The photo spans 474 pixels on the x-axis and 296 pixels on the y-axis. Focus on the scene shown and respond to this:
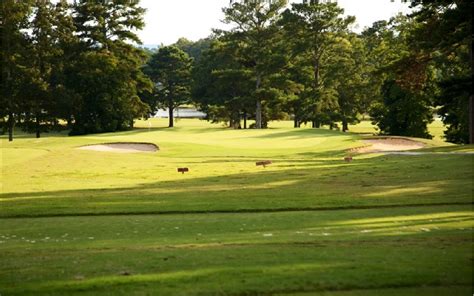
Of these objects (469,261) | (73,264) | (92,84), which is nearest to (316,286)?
(469,261)

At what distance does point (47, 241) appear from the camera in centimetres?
1316

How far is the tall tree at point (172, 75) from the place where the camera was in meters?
87.1

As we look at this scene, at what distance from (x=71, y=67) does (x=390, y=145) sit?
143 feet

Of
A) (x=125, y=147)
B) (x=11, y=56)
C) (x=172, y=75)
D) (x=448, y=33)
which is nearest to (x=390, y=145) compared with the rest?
(x=125, y=147)

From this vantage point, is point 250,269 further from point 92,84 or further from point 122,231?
point 92,84

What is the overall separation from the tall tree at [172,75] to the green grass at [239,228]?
170ft

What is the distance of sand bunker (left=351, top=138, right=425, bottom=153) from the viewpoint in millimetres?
48594

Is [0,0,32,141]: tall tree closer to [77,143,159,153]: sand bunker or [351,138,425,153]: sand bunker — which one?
[77,143,159,153]: sand bunker

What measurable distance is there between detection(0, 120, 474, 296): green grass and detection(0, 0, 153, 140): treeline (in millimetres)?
35848

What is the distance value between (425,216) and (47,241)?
9562mm

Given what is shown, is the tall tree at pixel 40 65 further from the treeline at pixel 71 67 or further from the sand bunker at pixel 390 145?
the sand bunker at pixel 390 145

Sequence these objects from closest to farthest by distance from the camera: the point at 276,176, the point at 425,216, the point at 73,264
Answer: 1. the point at 73,264
2. the point at 425,216
3. the point at 276,176

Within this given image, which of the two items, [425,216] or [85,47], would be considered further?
[85,47]

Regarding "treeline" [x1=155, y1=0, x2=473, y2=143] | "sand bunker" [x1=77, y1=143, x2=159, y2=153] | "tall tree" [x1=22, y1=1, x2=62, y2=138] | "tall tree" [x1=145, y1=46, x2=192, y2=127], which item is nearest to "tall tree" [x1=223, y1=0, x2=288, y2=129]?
"treeline" [x1=155, y1=0, x2=473, y2=143]
